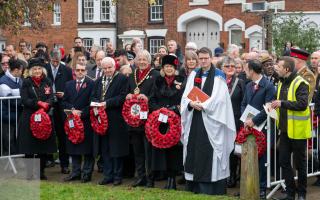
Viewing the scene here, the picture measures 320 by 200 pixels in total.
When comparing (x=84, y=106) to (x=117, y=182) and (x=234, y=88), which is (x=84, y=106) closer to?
(x=117, y=182)

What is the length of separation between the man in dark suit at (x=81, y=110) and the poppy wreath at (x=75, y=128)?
0.10 meters

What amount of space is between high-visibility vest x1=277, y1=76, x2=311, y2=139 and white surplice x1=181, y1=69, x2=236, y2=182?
100 cm

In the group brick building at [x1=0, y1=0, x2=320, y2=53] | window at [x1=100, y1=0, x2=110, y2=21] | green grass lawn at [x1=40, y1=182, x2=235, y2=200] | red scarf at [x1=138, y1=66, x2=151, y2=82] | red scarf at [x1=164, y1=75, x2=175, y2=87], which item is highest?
window at [x1=100, y1=0, x2=110, y2=21]

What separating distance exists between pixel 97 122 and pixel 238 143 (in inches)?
107

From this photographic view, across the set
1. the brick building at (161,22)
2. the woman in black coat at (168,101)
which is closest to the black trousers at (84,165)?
the woman in black coat at (168,101)

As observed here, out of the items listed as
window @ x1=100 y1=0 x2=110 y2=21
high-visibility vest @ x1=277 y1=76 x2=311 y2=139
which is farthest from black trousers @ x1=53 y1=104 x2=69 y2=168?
window @ x1=100 y1=0 x2=110 y2=21

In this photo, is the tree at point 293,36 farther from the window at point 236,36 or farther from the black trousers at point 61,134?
the black trousers at point 61,134

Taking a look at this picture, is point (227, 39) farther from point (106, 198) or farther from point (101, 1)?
point (106, 198)

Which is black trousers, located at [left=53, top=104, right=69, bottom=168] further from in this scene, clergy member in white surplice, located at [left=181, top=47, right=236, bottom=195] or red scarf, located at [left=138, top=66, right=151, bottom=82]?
clergy member in white surplice, located at [left=181, top=47, right=236, bottom=195]

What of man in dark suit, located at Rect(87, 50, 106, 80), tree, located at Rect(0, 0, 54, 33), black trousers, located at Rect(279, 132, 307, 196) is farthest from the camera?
tree, located at Rect(0, 0, 54, 33)

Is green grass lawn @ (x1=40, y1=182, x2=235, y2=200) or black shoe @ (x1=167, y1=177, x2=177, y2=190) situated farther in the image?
black shoe @ (x1=167, y1=177, x2=177, y2=190)

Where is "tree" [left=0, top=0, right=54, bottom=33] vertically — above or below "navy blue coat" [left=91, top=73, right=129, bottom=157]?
above

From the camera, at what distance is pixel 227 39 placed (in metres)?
34.3

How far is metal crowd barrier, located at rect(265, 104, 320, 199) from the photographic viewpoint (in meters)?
10.5
